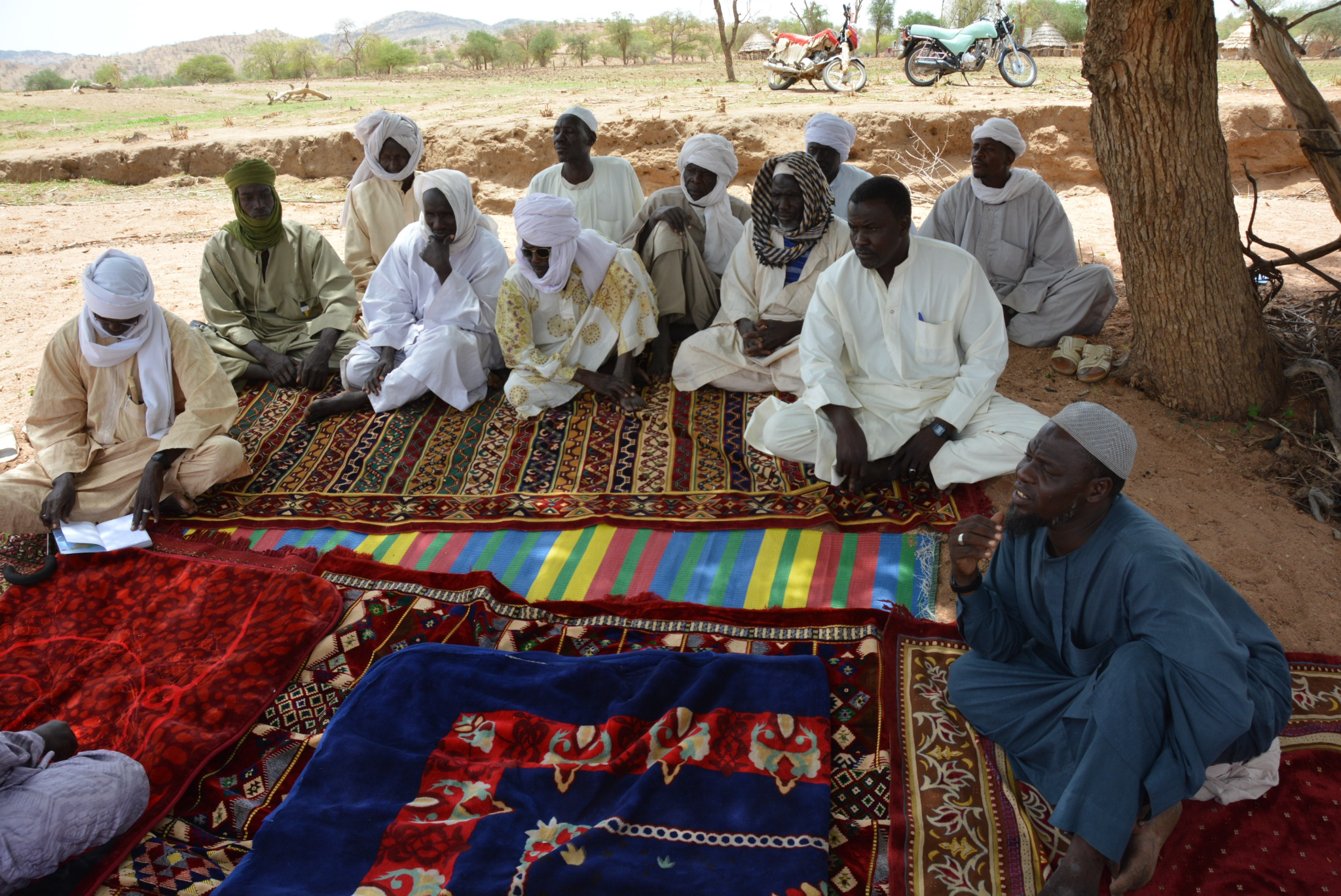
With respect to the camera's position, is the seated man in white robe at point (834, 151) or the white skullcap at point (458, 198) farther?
the seated man in white robe at point (834, 151)

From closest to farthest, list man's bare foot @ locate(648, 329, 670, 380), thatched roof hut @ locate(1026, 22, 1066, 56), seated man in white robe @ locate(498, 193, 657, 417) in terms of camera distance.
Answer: seated man in white robe @ locate(498, 193, 657, 417) → man's bare foot @ locate(648, 329, 670, 380) → thatched roof hut @ locate(1026, 22, 1066, 56)

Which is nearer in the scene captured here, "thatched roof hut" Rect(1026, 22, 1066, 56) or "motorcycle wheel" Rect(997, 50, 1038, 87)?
"motorcycle wheel" Rect(997, 50, 1038, 87)

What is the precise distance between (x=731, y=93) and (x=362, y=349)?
1197cm

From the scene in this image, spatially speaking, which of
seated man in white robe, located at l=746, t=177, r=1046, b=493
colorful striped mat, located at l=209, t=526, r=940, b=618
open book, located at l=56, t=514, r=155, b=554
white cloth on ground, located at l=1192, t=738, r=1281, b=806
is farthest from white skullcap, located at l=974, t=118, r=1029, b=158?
open book, located at l=56, t=514, r=155, b=554

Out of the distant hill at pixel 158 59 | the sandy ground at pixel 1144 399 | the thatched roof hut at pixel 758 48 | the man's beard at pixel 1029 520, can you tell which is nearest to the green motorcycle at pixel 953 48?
the sandy ground at pixel 1144 399

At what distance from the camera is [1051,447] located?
207 cm

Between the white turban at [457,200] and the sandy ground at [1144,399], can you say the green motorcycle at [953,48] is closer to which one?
the sandy ground at [1144,399]

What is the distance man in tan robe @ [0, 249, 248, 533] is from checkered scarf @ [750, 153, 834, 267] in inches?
113

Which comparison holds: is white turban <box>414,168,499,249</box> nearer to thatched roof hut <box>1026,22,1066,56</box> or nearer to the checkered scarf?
the checkered scarf

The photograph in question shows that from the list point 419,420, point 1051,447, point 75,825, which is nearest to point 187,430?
point 419,420

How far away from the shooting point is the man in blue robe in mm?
1896

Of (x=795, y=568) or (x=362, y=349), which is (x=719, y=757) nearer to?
(x=795, y=568)

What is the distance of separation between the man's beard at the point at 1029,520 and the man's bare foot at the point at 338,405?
12.4 feet

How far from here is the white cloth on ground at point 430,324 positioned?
4.84 m
